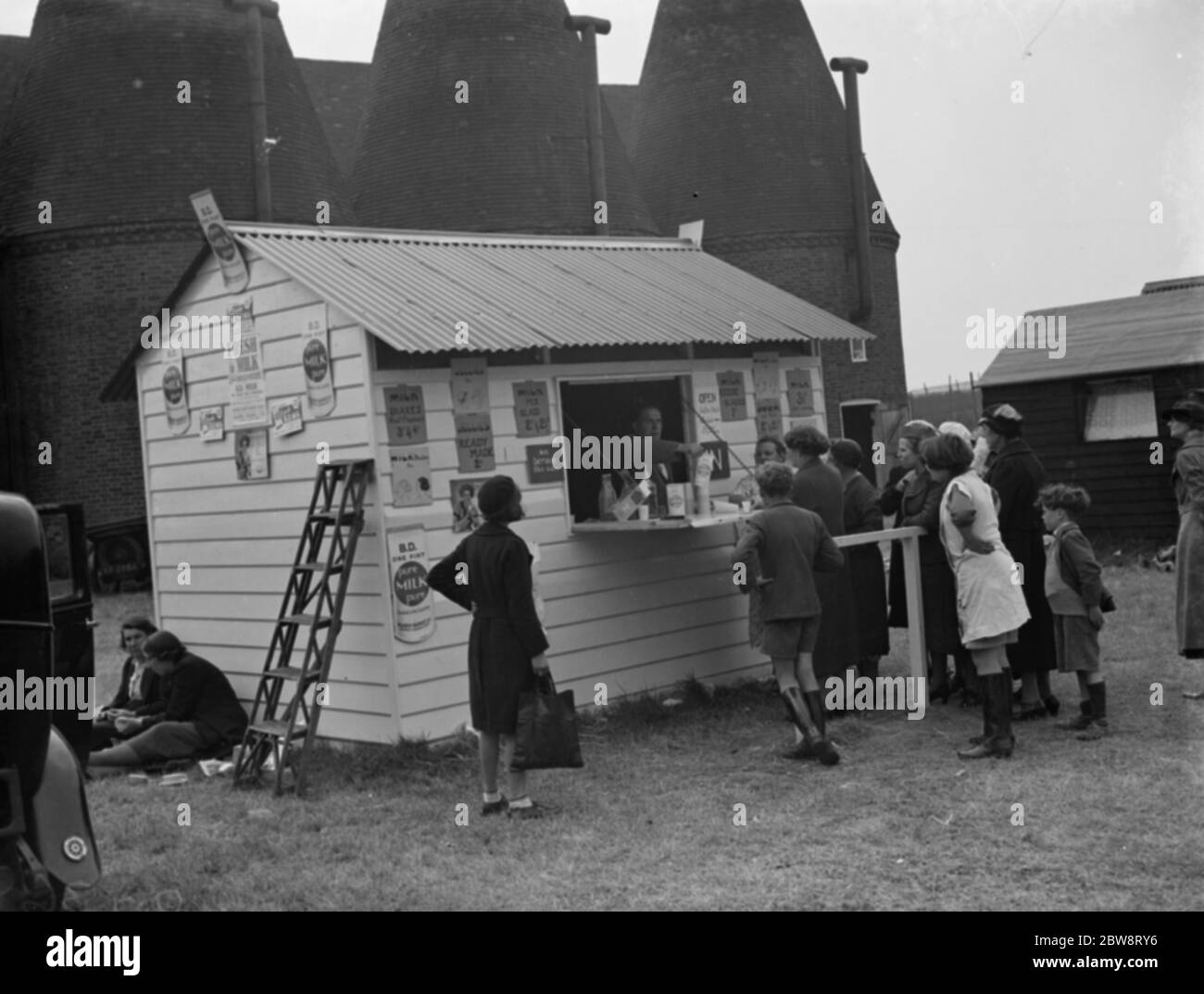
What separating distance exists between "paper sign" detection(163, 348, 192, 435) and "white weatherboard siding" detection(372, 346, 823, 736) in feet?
7.36

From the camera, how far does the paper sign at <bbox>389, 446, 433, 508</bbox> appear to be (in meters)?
8.38

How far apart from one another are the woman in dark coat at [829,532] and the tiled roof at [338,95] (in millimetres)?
21826

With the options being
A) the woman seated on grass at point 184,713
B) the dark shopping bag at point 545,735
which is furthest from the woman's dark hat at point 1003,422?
the woman seated on grass at point 184,713

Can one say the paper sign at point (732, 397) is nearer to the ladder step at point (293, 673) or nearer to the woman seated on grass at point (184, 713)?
the ladder step at point (293, 673)

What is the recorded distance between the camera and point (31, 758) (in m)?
5.20

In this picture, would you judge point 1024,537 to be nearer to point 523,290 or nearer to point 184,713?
point 523,290

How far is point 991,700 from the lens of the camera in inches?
301

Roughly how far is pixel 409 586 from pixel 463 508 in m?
0.65

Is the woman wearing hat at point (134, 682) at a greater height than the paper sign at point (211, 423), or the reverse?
the paper sign at point (211, 423)

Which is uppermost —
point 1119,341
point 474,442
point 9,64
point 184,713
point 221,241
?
point 9,64

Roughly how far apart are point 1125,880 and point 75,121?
72.1ft

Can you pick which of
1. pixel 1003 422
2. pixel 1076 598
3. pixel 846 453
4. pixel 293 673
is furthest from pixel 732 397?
pixel 293 673

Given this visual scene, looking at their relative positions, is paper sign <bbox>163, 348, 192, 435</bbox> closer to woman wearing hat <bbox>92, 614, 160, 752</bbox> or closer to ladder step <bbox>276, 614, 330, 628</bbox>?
woman wearing hat <bbox>92, 614, 160, 752</bbox>

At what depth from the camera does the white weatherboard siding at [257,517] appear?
8461mm
